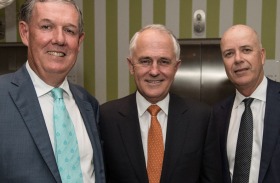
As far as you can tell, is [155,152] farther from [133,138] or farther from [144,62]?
[144,62]

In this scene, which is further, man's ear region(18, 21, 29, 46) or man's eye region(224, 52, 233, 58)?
man's eye region(224, 52, 233, 58)

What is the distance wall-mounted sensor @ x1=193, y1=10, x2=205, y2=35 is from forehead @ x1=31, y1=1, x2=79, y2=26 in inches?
87.9

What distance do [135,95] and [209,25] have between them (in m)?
1.93

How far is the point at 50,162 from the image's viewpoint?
1.51 m

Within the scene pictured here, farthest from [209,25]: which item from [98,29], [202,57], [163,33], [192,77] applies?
[163,33]

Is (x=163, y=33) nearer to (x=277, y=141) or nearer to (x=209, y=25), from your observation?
(x=277, y=141)

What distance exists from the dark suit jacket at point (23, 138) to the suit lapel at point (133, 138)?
0.51 meters

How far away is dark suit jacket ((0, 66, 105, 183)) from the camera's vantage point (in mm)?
1454

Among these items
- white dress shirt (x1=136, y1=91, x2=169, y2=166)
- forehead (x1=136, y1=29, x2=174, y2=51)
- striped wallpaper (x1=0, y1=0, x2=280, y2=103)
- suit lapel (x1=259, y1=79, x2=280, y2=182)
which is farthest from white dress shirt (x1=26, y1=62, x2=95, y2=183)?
striped wallpaper (x1=0, y1=0, x2=280, y2=103)

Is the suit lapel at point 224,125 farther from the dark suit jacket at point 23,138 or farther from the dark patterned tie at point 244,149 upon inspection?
the dark suit jacket at point 23,138

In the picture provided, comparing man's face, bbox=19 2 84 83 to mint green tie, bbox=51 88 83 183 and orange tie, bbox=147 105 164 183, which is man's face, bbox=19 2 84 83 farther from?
orange tie, bbox=147 105 164 183

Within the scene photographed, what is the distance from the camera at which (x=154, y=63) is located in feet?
6.45

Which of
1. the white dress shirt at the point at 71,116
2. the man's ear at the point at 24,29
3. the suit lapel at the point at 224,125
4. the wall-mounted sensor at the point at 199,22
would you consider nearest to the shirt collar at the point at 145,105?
the white dress shirt at the point at 71,116

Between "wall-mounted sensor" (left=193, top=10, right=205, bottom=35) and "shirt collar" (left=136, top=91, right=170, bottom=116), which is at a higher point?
"wall-mounted sensor" (left=193, top=10, right=205, bottom=35)
